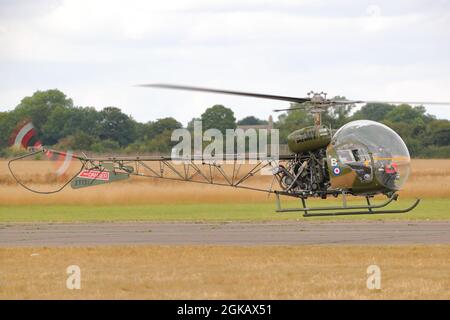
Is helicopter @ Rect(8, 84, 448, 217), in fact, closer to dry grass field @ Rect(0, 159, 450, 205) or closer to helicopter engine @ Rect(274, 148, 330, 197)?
helicopter engine @ Rect(274, 148, 330, 197)

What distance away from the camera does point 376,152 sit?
24.4 m

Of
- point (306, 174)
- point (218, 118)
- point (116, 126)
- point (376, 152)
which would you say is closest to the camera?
point (376, 152)

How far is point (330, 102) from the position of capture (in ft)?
79.2

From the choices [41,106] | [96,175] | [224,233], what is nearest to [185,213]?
[96,175]

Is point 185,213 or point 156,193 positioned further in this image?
point 156,193

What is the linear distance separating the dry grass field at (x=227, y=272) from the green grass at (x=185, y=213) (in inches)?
520

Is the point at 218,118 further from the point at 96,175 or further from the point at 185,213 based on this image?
the point at 96,175

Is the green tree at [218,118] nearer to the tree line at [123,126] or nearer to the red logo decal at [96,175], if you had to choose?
the tree line at [123,126]

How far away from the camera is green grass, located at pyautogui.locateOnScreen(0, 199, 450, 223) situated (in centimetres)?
3669

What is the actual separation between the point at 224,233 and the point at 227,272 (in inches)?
399

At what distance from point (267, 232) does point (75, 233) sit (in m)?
6.27

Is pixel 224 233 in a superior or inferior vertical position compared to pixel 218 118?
inferior

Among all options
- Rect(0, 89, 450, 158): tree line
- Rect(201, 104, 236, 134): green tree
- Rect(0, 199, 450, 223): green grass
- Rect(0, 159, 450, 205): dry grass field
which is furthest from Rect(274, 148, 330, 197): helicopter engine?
Rect(201, 104, 236, 134): green tree

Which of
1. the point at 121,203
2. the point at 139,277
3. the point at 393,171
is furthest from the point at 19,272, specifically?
the point at 121,203
